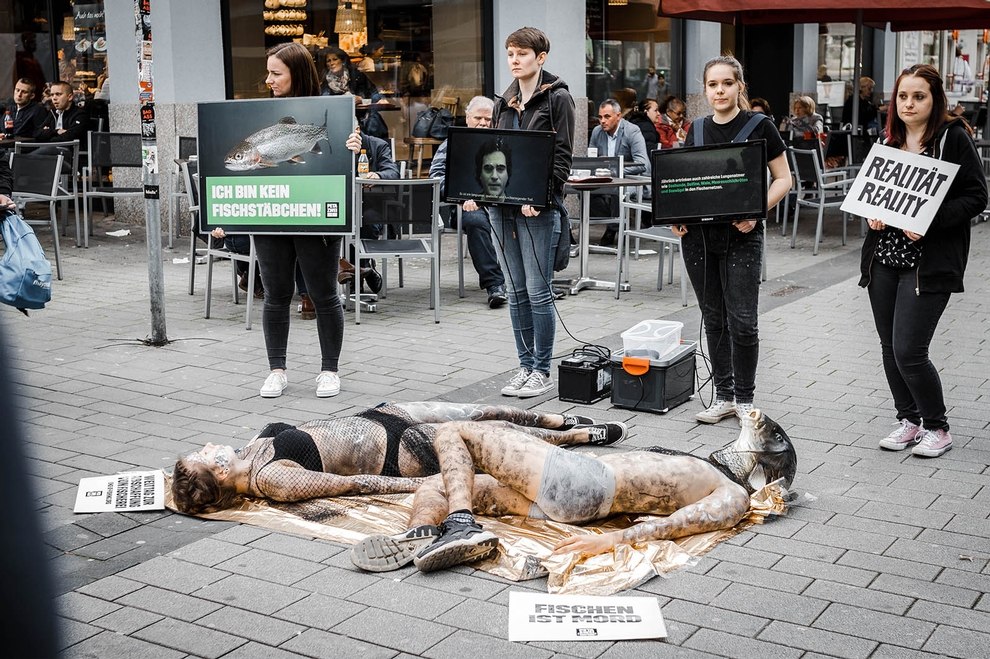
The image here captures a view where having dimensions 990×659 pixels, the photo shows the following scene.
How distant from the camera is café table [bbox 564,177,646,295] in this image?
9891 mm

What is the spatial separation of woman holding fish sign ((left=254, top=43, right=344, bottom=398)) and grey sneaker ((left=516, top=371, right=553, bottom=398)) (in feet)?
3.53

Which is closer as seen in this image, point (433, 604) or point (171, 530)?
point (433, 604)

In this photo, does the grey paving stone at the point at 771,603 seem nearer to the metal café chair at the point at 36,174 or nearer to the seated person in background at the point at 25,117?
the metal café chair at the point at 36,174

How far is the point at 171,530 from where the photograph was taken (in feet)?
14.9

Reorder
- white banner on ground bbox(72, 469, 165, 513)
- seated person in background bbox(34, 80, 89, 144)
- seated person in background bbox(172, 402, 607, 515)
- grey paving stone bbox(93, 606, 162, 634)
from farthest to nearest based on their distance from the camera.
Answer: seated person in background bbox(34, 80, 89, 144)
white banner on ground bbox(72, 469, 165, 513)
seated person in background bbox(172, 402, 607, 515)
grey paving stone bbox(93, 606, 162, 634)

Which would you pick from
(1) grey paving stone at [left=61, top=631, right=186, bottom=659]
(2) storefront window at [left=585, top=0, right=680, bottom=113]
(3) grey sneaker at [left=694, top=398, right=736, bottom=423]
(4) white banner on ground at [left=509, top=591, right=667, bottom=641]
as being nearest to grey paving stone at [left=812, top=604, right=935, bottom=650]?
(4) white banner on ground at [left=509, top=591, right=667, bottom=641]

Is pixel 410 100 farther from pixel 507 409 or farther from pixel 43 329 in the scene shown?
pixel 507 409

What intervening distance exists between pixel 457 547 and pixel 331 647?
0.63 m

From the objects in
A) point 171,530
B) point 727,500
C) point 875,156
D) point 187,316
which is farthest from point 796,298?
point 171,530

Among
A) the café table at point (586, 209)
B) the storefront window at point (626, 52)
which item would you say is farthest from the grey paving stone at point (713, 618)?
the storefront window at point (626, 52)

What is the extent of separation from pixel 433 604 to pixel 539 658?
511mm

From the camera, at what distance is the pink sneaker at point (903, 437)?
17.8 ft

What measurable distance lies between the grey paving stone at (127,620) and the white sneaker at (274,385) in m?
2.81

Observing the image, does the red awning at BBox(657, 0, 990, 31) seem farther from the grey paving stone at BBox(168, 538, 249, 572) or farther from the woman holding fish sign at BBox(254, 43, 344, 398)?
the grey paving stone at BBox(168, 538, 249, 572)
